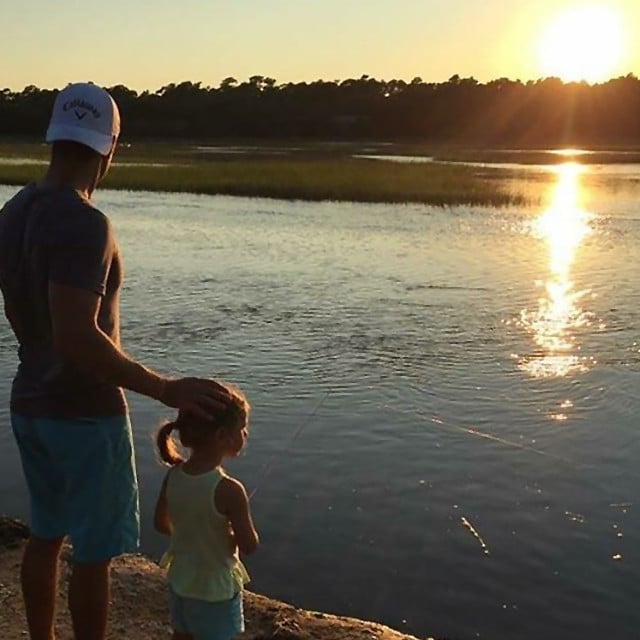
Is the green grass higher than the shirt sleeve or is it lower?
lower

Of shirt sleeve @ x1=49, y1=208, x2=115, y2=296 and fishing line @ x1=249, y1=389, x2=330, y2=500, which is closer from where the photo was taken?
shirt sleeve @ x1=49, y1=208, x2=115, y2=296

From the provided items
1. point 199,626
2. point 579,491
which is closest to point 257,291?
point 579,491

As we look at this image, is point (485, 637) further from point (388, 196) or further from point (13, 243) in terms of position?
point (388, 196)

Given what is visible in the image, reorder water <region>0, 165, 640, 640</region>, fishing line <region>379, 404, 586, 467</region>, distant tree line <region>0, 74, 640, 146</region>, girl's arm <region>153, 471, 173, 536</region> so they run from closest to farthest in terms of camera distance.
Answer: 1. girl's arm <region>153, 471, 173, 536</region>
2. water <region>0, 165, 640, 640</region>
3. fishing line <region>379, 404, 586, 467</region>
4. distant tree line <region>0, 74, 640, 146</region>

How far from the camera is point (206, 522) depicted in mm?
3340

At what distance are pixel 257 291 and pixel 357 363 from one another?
15.5 ft

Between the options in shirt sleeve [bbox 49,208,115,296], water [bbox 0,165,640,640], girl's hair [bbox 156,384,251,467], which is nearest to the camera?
shirt sleeve [bbox 49,208,115,296]

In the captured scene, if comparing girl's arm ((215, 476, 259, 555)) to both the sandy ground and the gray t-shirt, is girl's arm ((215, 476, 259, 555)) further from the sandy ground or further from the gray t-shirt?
the sandy ground

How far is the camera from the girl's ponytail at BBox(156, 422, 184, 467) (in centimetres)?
335

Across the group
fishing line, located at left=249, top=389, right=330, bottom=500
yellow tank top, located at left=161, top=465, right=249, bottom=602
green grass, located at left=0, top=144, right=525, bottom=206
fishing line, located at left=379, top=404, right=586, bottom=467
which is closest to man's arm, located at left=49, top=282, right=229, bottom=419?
yellow tank top, located at left=161, top=465, right=249, bottom=602

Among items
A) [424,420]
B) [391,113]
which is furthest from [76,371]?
[391,113]

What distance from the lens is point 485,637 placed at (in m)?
5.10

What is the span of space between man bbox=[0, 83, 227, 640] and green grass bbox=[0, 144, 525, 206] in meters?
26.7

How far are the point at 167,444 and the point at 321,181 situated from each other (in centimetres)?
3117
